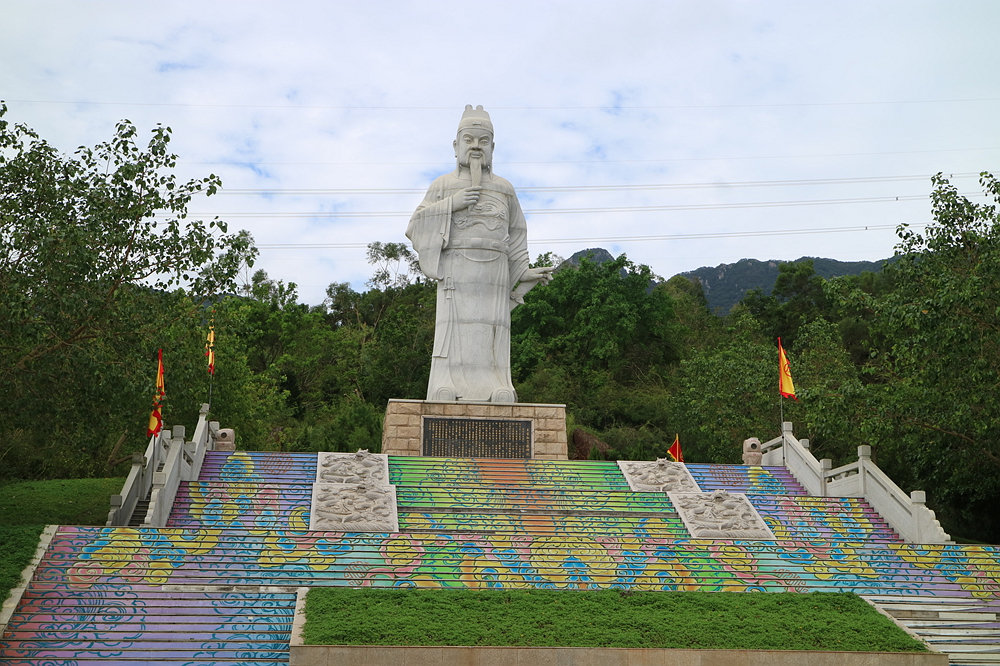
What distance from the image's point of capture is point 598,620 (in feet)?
32.4

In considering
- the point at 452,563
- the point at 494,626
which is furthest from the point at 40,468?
the point at 494,626

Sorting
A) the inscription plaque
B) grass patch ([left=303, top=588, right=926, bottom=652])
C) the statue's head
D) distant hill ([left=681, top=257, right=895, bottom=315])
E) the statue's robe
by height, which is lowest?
grass patch ([left=303, top=588, right=926, bottom=652])

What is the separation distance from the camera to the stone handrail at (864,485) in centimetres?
1364

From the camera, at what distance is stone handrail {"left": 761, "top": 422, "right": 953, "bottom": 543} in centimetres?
1364

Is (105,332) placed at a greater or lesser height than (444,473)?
greater

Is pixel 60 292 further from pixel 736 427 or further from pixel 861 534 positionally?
pixel 736 427

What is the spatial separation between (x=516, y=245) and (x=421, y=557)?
8.46m

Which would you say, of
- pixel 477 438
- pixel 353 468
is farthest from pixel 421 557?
pixel 477 438

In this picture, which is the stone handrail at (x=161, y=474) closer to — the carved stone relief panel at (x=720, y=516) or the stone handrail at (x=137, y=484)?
the stone handrail at (x=137, y=484)

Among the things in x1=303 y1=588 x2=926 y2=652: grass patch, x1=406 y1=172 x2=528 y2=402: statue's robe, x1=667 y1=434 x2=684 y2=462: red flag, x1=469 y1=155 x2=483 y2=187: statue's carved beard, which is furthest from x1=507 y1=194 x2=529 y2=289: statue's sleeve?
x1=303 y1=588 x2=926 y2=652: grass patch

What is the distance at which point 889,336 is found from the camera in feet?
53.2

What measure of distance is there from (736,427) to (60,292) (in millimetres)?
13452

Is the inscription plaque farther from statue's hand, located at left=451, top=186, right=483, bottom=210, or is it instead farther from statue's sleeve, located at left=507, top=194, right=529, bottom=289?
statue's hand, located at left=451, top=186, right=483, bottom=210

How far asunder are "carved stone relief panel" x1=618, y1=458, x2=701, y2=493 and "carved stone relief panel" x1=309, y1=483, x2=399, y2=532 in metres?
3.64
